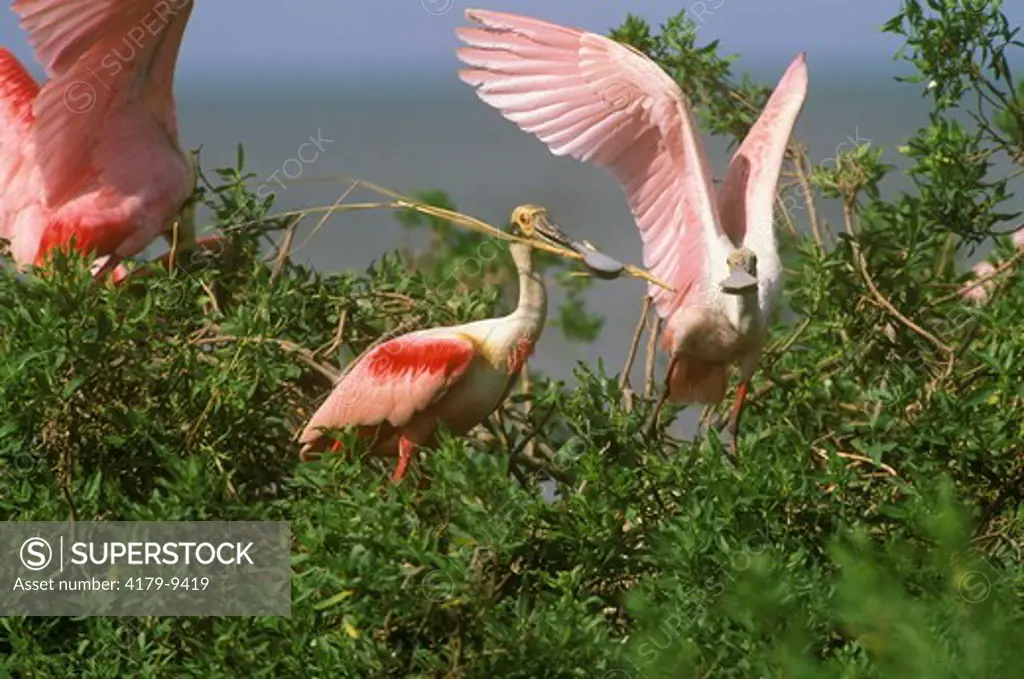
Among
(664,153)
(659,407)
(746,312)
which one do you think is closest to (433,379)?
(659,407)

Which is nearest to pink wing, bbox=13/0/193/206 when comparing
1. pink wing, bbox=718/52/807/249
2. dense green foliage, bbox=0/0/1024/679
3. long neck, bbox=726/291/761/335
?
dense green foliage, bbox=0/0/1024/679

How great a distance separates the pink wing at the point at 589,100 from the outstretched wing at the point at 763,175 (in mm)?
159

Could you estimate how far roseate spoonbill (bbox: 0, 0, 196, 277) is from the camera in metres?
6.36

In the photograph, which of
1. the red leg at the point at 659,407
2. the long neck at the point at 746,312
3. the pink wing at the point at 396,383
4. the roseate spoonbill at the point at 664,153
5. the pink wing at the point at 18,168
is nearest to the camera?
the pink wing at the point at 396,383

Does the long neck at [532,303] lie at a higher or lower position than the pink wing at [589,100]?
lower

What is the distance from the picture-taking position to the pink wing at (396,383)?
5379 mm

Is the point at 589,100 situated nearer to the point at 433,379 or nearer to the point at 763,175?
the point at 763,175

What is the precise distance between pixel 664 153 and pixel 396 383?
134 cm

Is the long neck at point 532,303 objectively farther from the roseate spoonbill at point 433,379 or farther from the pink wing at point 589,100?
the pink wing at point 589,100

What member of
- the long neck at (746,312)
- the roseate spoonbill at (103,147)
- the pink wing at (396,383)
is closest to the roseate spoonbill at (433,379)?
the pink wing at (396,383)

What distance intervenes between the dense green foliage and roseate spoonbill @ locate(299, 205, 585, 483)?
0.53 ft

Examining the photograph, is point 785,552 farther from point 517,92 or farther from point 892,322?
point 517,92

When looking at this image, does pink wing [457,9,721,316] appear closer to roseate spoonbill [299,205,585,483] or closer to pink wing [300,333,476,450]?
roseate spoonbill [299,205,585,483]

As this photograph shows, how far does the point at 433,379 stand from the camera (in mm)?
5383
